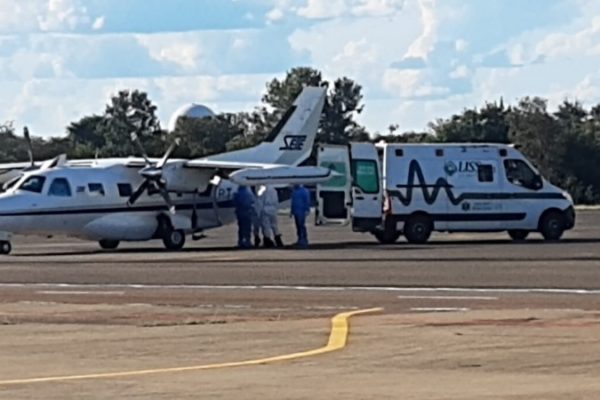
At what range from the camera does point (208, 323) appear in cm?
1788

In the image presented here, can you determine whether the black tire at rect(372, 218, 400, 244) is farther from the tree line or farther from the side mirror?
the tree line

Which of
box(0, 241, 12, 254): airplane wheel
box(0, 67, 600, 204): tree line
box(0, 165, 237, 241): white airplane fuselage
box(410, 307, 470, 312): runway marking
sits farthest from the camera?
box(0, 67, 600, 204): tree line

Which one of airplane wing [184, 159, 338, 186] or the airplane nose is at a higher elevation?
airplane wing [184, 159, 338, 186]

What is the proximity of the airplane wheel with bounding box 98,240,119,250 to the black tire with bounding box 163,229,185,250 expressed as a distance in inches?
48.7

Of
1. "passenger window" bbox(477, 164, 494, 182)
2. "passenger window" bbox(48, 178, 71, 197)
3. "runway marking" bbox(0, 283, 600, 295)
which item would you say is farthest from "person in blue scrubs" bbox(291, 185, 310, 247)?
"runway marking" bbox(0, 283, 600, 295)

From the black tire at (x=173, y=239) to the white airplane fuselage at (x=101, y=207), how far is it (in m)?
0.21

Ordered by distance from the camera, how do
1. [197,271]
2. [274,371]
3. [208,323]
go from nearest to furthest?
[274,371], [208,323], [197,271]

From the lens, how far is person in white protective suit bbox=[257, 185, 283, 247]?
39156 millimetres

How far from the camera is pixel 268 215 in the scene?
130 feet

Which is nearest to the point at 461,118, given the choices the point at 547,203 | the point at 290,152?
the point at 290,152

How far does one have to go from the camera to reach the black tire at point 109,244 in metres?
40.0

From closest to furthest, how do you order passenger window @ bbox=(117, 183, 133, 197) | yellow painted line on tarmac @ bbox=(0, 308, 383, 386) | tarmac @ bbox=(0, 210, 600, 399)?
tarmac @ bbox=(0, 210, 600, 399)
yellow painted line on tarmac @ bbox=(0, 308, 383, 386)
passenger window @ bbox=(117, 183, 133, 197)

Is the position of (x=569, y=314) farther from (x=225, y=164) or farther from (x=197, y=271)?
(x=225, y=164)

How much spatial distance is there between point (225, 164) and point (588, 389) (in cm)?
2939
